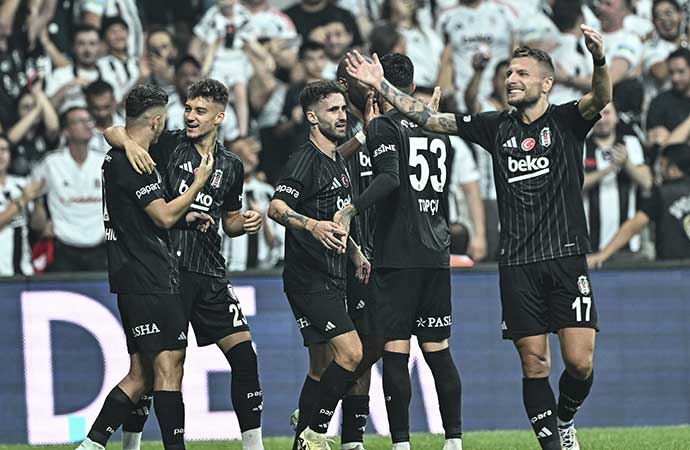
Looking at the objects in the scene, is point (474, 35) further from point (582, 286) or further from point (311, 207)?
point (582, 286)

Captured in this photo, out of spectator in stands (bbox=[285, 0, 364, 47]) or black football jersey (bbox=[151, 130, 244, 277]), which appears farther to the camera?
spectator in stands (bbox=[285, 0, 364, 47])

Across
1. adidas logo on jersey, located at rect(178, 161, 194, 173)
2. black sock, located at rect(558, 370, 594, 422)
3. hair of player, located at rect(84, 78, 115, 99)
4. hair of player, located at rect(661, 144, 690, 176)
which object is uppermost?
hair of player, located at rect(84, 78, 115, 99)

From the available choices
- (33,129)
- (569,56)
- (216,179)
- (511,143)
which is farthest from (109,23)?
(511,143)

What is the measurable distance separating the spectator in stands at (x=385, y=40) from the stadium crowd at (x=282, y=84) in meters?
0.02

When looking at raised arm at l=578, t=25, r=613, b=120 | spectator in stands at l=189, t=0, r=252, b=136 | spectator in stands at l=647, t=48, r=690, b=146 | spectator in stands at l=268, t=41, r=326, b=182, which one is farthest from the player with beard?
spectator in stands at l=647, t=48, r=690, b=146

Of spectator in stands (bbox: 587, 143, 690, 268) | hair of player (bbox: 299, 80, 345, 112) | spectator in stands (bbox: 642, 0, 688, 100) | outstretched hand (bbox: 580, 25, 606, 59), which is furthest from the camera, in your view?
spectator in stands (bbox: 642, 0, 688, 100)

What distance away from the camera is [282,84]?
1449cm

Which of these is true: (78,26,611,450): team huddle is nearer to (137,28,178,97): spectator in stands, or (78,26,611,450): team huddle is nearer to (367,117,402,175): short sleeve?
(367,117,402,175): short sleeve

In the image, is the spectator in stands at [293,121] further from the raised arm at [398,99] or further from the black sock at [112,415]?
the black sock at [112,415]

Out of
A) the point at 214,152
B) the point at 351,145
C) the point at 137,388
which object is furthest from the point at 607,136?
the point at 137,388

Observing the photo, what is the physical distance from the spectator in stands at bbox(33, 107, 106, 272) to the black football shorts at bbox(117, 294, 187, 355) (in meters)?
5.10

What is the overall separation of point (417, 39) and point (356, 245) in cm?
587

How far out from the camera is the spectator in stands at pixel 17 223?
13.5 metres

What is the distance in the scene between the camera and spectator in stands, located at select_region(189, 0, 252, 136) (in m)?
14.4
